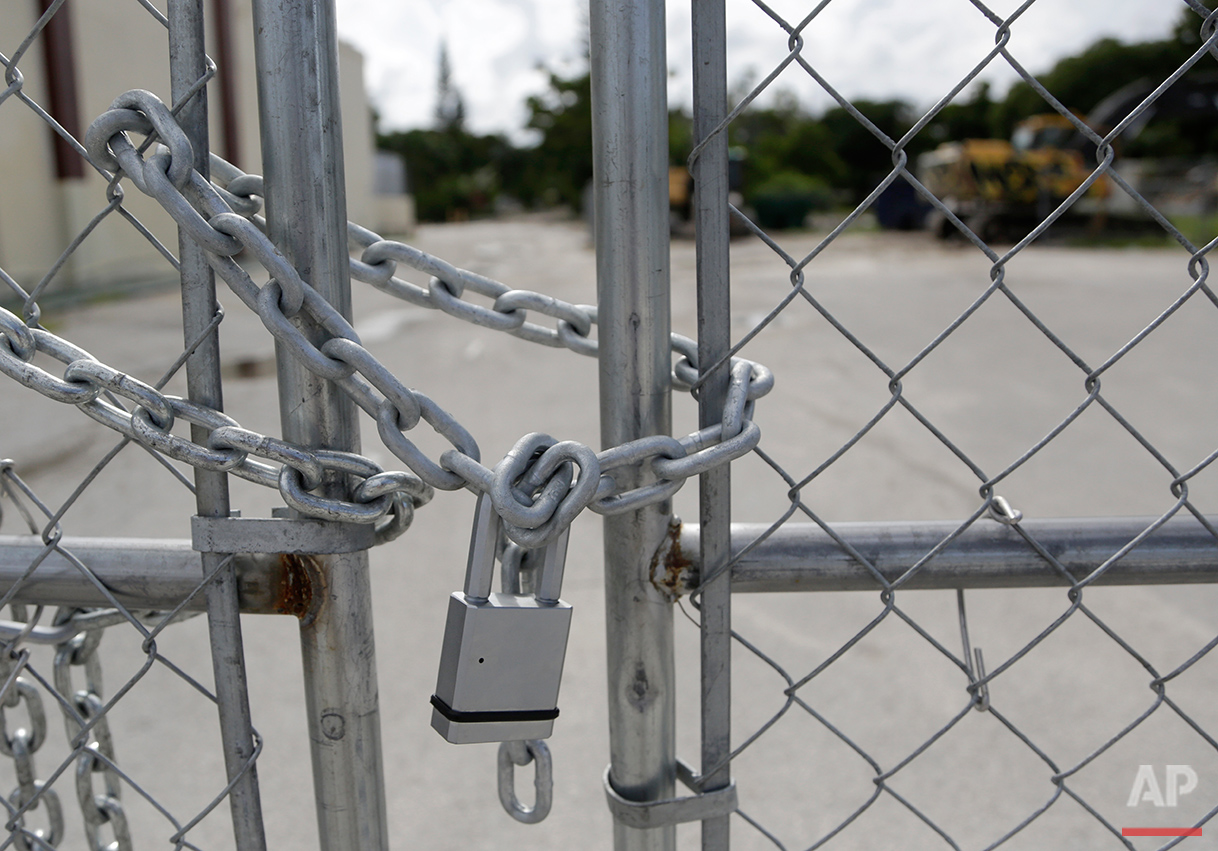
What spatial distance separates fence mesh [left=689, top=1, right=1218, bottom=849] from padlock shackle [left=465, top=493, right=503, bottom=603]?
0.24 metres

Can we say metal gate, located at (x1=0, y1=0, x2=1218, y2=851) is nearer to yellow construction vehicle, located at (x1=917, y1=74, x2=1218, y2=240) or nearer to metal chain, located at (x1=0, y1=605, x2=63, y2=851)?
metal chain, located at (x1=0, y1=605, x2=63, y2=851)

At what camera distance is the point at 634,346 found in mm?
803

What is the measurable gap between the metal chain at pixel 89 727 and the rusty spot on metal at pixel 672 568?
561 millimetres

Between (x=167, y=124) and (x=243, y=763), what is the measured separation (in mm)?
564

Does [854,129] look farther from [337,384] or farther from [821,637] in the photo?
[337,384]

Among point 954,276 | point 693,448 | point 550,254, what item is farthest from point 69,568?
point 550,254

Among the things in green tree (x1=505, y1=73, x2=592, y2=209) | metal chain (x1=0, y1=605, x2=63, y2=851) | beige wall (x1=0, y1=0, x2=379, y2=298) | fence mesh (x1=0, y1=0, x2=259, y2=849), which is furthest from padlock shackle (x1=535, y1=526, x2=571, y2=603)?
green tree (x1=505, y1=73, x2=592, y2=209)

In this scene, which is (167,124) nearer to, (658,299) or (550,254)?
(658,299)

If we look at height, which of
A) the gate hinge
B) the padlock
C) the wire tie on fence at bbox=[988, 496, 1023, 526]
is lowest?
the gate hinge

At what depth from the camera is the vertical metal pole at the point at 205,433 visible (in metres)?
0.75

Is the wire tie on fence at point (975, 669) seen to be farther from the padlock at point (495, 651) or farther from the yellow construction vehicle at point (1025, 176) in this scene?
the yellow construction vehicle at point (1025, 176)

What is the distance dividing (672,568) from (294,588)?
1.12ft

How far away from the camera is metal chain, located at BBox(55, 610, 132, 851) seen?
3.07 feet

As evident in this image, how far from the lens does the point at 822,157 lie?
30.4 metres
